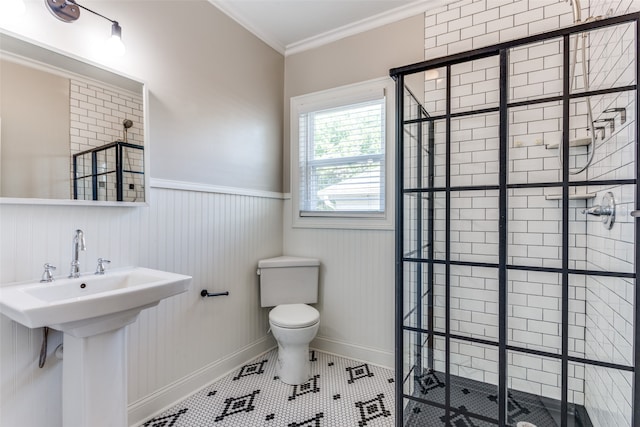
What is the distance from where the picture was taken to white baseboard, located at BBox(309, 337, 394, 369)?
230cm

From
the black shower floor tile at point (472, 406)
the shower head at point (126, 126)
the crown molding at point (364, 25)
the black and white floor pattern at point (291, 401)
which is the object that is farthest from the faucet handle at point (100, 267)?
the crown molding at point (364, 25)

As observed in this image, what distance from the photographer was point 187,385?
1921mm

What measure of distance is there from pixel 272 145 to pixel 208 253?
3.59ft

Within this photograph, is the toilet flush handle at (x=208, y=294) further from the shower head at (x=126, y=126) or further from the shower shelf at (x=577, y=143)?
the shower shelf at (x=577, y=143)

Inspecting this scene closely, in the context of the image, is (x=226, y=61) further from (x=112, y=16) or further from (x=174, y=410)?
(x=174, y=410)

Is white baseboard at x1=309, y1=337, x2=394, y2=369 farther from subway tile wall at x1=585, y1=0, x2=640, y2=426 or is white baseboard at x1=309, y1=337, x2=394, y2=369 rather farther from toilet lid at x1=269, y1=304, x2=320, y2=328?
subway tile wall at x1=585, y1=0, x2=640, y2=426

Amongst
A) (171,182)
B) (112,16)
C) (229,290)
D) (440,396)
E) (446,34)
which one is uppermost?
(446,34)

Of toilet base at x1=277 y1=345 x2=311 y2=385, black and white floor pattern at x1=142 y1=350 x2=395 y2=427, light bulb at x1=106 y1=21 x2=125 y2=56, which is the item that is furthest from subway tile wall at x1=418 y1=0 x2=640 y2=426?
light bulb at x1=106 y1=21 x2=125 y2=56

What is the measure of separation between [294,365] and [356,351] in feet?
1.93

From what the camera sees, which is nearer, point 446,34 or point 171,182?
point 171,182

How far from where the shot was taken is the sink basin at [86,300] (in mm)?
1004

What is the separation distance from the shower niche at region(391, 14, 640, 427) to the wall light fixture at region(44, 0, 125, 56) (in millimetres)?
1388

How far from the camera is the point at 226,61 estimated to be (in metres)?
2.22

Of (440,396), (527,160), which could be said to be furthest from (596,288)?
(440,396)
